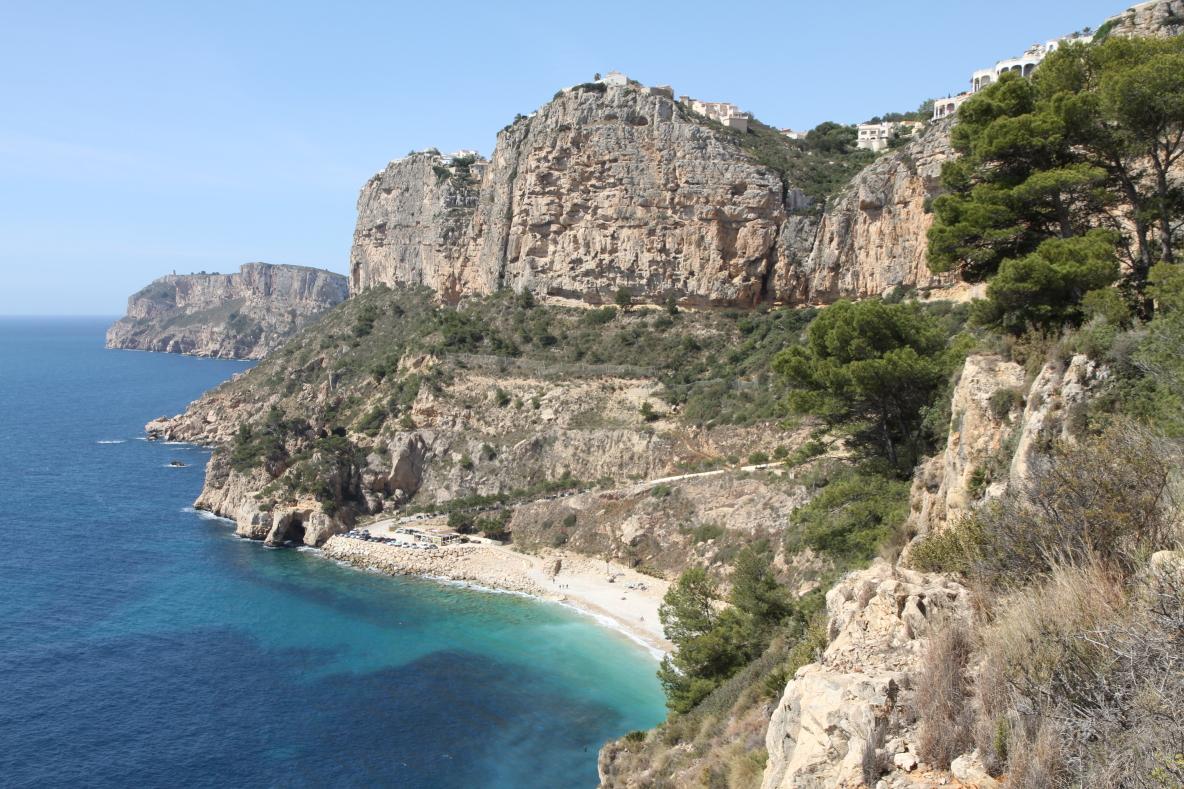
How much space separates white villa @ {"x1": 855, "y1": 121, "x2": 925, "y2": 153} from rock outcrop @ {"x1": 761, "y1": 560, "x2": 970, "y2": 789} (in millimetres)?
53359

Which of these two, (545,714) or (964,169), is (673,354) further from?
(964,169)

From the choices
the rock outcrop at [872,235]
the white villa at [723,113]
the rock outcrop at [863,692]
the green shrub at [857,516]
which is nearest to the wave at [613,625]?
the green shrub at [857,516]

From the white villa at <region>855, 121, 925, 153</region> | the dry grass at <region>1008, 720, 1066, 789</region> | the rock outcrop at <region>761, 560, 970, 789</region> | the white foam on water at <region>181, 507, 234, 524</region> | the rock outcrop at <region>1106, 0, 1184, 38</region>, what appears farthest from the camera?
the white villa at <region>855, 121, 925, 153</region>

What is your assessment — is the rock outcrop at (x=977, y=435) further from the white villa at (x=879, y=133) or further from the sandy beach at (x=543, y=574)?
the white villa at (x=879, y=133)

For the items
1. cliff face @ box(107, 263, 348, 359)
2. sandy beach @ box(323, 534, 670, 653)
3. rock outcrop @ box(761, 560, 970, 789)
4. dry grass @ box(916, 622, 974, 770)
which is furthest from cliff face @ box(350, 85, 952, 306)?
cliff face @ box(107, 263, 348, 359)

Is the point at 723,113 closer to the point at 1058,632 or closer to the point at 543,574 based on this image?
the point at 543,574

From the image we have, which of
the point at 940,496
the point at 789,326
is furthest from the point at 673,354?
the point at 940,496

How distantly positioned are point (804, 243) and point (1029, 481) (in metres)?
42.2

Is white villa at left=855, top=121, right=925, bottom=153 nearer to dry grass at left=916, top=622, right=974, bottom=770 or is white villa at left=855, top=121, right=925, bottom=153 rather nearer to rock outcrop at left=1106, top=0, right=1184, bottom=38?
rock outcrop at left=1106, top=0, right=1184, bottom=38

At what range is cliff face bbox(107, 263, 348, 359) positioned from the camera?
150 m

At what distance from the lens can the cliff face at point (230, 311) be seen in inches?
5901

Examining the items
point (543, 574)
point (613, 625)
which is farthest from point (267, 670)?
point (543, 574)

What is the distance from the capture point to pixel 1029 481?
7914mm

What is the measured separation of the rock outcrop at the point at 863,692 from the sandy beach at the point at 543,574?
21.7 metres
